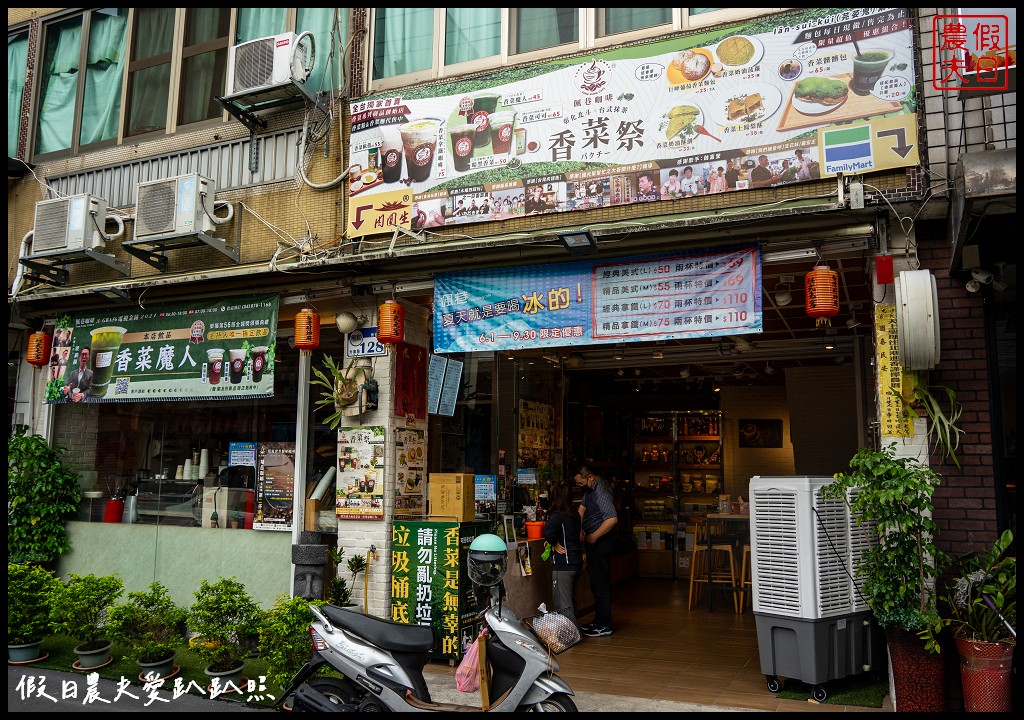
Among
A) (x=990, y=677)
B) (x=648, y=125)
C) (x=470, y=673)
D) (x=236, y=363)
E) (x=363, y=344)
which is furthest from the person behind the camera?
(x=236, y=363)

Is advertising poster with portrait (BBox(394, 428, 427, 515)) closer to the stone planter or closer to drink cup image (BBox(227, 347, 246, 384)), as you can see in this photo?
drink cup image (BBox(227, 347, 246, 384))

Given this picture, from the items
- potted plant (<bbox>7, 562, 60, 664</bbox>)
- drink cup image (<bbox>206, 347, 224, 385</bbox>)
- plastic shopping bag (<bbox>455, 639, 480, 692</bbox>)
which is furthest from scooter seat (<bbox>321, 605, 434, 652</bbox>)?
drink cup image (<bbox>206, 347, 224, 385</bbox>)

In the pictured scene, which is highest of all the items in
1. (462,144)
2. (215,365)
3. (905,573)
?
(462,144)

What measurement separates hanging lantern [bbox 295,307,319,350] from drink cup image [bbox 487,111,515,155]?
2624 mm

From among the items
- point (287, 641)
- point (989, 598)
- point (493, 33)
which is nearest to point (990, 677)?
point (989, 598)

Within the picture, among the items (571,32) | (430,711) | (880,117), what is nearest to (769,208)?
(880,117)

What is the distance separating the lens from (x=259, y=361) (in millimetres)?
8695

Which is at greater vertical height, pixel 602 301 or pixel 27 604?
pixel 602 301

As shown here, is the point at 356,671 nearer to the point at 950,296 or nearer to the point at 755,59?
the point at 950,296

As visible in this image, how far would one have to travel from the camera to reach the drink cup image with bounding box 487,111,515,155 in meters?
7.81

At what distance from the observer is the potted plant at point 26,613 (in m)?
7.82

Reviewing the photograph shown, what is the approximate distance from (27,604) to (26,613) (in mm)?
87

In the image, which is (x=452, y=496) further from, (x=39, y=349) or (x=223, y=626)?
(x=39, y=349)

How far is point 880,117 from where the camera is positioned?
6.41 meters
